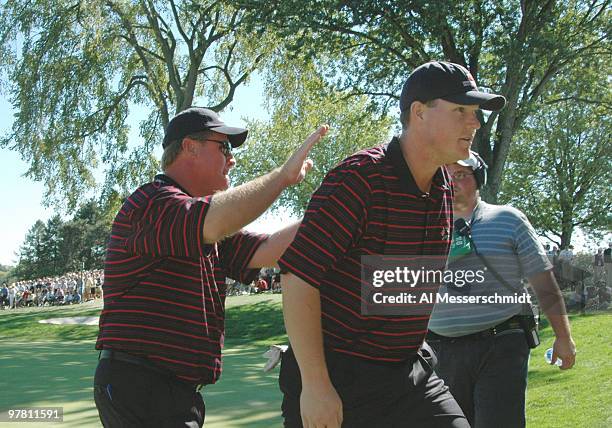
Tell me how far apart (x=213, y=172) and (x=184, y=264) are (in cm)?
59

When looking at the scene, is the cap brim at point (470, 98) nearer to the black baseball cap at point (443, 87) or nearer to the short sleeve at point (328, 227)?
the black baseball cap at point (443, 87)

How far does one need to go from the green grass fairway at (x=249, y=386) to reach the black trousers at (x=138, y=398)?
4126mm

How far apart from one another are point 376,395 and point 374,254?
52cm

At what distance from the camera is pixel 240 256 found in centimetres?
380

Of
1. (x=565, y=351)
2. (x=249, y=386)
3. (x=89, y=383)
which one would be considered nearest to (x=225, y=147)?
(x=565, y=351)

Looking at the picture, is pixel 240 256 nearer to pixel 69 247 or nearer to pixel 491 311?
pixel 491 311

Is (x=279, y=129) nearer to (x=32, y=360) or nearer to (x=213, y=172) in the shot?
(x=32, y=360)

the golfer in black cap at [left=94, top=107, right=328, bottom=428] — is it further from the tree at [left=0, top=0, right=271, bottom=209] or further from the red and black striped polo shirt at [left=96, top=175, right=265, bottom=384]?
the tree at [left=0, top=0, right=271, bottom=209]

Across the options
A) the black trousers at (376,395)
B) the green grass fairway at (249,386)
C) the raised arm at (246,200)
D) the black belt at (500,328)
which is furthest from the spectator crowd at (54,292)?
the black trousers at (376,395)

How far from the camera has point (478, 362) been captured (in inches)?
174

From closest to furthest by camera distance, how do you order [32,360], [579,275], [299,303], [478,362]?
1. [299,303]
2. [478,362]
3. [32,360]
4. [579,275]

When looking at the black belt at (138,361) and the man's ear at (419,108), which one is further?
the black belt at (138,361)

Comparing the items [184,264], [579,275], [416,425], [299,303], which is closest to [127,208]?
[184,264]

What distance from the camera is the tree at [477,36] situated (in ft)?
62.4
